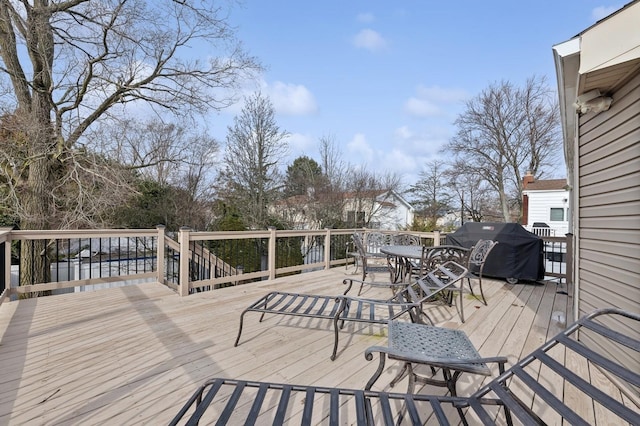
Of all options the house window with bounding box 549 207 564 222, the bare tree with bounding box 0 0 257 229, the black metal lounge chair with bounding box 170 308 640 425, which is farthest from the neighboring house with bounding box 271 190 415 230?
the black metal lounge chair with bounding box 170 308 640 425

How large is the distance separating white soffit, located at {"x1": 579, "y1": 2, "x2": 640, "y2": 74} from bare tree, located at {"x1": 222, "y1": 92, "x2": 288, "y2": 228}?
34.6 ft

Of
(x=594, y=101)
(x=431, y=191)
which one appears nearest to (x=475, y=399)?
(x=594, y=101)

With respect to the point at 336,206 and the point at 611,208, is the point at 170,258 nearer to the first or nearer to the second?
the point at 336,206

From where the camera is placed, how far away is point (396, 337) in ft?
6.00

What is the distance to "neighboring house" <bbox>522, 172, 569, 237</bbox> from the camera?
50.8 ft

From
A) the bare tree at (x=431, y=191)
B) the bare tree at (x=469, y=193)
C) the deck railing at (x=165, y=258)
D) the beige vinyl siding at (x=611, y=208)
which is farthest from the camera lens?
the bare tree at (x=431, y=191)

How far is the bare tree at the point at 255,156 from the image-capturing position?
11.6 m

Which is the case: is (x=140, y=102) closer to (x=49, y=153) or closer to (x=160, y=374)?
(x=49, y=153)

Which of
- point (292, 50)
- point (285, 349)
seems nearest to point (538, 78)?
point (292, 50)

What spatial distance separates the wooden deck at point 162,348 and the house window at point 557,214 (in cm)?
1483

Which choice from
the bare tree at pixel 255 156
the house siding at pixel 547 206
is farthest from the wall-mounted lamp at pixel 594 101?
the house siding at pixel 547 206

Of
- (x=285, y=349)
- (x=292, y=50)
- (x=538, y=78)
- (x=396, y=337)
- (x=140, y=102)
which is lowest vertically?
(x=285, y=349)

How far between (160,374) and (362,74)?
1090 cm

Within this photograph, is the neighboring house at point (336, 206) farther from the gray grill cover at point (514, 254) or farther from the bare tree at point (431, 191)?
the bare tree at point (431, 191)
